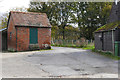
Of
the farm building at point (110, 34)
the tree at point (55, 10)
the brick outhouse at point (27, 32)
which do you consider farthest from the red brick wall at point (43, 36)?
the tree at point (55, 10)

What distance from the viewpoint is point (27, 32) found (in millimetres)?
21203

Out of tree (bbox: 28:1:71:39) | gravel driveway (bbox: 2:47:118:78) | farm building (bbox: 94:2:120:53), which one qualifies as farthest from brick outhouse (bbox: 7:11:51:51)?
tree (bbox: 28:1:71:39)

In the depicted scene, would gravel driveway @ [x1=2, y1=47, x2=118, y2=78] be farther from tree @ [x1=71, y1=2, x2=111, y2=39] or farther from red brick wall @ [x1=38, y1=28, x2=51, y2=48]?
tree @ [x1=71, y1=2, x2=111, y2=39]

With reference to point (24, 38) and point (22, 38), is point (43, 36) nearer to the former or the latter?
point (24, 38)

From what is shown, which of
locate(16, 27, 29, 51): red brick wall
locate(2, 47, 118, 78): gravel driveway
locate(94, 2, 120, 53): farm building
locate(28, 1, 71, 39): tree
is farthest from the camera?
locate(28, 1, 71, 39): tree

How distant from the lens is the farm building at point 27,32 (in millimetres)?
20703

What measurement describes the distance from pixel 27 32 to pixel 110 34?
1101 cm

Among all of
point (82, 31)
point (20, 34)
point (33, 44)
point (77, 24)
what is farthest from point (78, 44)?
point (77, 24)

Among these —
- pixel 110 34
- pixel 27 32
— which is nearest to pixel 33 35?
pixel 27 32

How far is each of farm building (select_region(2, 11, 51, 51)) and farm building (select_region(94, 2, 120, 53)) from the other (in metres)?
7.59

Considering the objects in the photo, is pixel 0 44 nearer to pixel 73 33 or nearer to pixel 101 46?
pixel 101 46

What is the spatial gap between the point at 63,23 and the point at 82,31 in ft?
21.9

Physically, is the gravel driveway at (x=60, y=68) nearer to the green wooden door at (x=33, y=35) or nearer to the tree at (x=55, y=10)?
the green wooden door at (x=33, y=35)

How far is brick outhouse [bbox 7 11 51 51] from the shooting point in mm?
20703
